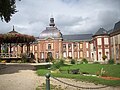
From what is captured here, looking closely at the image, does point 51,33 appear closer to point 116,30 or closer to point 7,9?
point 116,30

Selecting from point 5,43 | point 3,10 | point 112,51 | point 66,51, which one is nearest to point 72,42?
point 66,51

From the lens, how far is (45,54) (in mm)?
62375

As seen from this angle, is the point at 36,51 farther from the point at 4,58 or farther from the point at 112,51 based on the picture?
the point at 4,58

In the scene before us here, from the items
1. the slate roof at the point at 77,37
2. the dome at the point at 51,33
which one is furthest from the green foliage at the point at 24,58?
the slate roof at the point at 77,37

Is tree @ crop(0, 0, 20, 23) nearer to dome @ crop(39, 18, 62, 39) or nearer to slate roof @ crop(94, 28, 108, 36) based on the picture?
slate roof @ crop(94, 28, 108, 36)

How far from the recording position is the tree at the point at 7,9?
56.8 ft

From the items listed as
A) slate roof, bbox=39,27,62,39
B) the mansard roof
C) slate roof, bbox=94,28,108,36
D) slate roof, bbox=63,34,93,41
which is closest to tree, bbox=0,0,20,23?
the mansard roof

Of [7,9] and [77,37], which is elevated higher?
[77,37]

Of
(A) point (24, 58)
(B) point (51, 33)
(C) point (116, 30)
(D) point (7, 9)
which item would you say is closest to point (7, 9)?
(D) point (7, 9)

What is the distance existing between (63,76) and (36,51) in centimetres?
4990

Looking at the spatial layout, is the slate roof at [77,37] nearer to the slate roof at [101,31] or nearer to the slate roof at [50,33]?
the slate roof at [50,33]

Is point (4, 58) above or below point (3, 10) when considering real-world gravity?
below

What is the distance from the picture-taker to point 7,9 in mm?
18203

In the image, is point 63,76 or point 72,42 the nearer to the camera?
point 63,76
